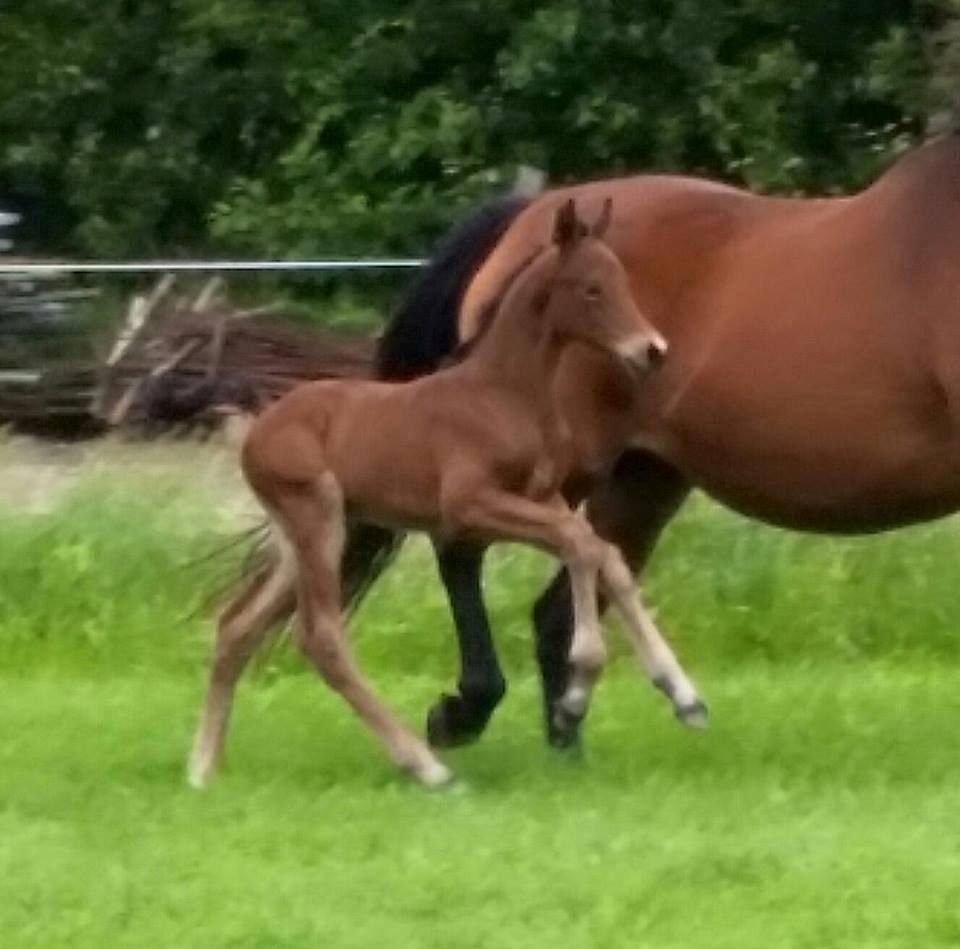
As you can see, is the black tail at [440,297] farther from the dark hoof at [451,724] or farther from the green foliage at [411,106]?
the green foliage at [411,106]

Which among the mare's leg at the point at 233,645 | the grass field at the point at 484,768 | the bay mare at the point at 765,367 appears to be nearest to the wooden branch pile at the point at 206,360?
the grass field at the point at 484,768

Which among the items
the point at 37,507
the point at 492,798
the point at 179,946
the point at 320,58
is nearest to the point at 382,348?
the point at 492,798

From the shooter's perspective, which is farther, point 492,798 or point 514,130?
point 514,130

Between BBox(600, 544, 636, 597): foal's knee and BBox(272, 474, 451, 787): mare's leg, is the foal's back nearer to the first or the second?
BBox(272, 474, 451, 787): mare's leg

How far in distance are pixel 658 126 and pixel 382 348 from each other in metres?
13.7

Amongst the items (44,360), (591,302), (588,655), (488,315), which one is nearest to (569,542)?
(588,655)

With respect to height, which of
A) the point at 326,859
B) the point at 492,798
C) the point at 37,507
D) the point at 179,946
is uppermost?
the point at 179,946

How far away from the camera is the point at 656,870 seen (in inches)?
236

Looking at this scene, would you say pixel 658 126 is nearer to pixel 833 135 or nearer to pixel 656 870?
pixel 833 135

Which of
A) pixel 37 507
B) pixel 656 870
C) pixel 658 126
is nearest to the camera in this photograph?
pixel 656 870

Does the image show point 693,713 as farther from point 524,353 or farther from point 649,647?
point 524,353

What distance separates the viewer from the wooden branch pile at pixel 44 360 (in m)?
16.3

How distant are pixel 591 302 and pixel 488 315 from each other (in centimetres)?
44

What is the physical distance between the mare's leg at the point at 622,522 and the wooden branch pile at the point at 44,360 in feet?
26.0
